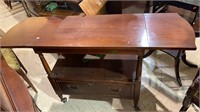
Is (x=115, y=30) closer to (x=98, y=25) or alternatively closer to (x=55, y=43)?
(x=98, y=25)

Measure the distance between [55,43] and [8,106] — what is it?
1.52 ft

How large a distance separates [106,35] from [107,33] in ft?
0.07

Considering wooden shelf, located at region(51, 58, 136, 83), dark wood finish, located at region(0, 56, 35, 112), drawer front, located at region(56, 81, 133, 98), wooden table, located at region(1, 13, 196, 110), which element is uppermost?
wooden table, located at region(1, 13, 196, 110)

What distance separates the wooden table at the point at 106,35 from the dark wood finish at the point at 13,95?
0.98ft

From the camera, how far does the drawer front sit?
1312 mm

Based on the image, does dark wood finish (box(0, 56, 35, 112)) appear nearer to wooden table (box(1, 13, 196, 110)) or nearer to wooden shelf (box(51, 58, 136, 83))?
wooden table (box(1, 13, 196, 110))

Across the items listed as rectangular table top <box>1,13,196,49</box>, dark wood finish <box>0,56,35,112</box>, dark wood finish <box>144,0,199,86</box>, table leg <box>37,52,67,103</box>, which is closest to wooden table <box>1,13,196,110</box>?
rectangular table top <box>1,13,196,49</box>

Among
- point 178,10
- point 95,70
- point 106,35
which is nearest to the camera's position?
point 106,35

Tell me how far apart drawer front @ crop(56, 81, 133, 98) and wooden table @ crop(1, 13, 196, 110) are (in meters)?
0.06

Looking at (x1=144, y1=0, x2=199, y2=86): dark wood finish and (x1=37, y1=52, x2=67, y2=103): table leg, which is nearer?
(x1=37, y1=52, x2=67, y2=103): table leg

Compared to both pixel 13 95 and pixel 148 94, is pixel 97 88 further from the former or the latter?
pixel 13 95

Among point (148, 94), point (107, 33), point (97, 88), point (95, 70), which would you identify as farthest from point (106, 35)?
point (148, 94)

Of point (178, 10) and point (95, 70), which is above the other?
point (178, 10)

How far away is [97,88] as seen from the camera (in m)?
1.39
